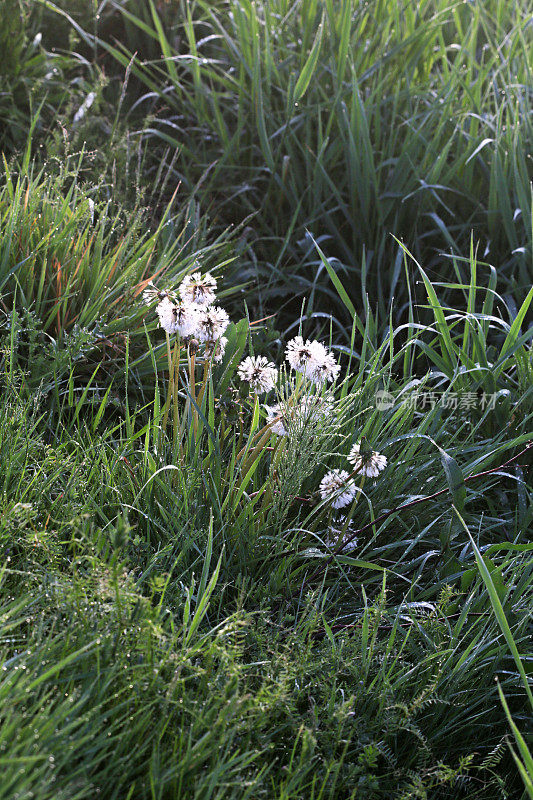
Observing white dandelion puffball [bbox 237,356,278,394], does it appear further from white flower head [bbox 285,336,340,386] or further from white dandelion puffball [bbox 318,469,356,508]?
white dandelion puffball [bbox 318,469,356,508]

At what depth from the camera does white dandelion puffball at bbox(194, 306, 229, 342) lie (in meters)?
1.44

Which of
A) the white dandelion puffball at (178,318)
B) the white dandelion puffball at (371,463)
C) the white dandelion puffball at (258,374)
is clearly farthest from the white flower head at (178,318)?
the white dandelion puffball at (371,463)

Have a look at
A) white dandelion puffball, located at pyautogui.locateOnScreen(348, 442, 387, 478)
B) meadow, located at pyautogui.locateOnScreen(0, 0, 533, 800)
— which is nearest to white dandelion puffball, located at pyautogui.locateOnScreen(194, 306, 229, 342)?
meadow, located at pyautogui.locateOnScreen(0, 0, 533, 800)

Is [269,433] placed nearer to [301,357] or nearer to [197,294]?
[301,357]

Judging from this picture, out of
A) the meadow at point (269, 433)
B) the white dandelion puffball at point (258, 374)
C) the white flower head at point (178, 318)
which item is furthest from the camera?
the white dandelion puffball at point (258, 374)

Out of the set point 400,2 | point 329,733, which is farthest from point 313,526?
point 400,2

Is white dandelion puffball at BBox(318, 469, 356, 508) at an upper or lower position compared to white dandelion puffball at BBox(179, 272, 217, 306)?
lower

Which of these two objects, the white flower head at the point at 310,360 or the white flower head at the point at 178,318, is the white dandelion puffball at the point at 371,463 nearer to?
A: the white flower head at the point at 310,360

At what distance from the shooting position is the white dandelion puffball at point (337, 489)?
1.46m

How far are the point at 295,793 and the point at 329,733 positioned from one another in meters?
0.11

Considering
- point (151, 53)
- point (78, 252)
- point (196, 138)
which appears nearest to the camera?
point (78, 252)

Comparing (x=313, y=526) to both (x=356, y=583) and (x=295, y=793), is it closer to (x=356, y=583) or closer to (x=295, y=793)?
(x=356, y=583)

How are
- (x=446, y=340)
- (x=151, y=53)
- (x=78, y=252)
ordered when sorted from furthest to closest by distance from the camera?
(x=151, y=53)
(x=78, y=252)
(x=446, y=340)

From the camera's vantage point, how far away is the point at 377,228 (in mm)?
2494
